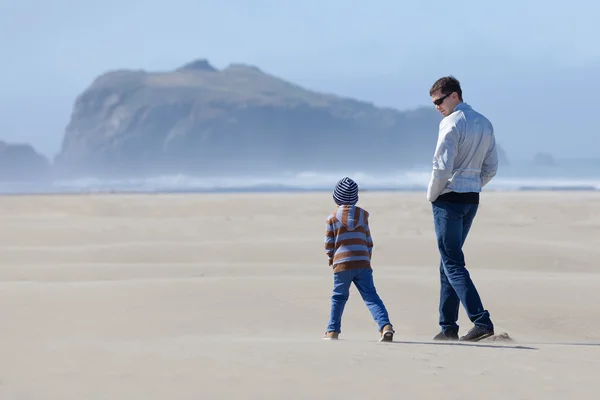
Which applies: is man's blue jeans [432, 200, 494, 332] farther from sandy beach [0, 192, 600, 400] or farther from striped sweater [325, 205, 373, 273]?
striped sweater [325, 205, 373, 273]

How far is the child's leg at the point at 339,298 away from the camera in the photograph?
20.2ft

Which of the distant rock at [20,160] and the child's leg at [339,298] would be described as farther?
the distant rock at [20,160]

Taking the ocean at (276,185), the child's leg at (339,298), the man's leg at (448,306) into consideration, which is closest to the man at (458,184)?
the man's leg at (448,306)

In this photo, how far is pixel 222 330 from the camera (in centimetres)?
685

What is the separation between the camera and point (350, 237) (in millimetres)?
6180

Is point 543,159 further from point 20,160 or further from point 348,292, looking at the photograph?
point 348,292

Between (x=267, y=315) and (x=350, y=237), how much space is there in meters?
1.67

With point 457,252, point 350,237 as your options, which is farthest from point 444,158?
point 350,237

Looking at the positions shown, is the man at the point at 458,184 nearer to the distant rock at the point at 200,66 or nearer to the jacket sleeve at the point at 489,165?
the jacket sleeve at the point at 489,165

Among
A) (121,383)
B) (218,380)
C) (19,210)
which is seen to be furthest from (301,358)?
(19,210)

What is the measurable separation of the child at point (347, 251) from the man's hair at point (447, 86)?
86 cm

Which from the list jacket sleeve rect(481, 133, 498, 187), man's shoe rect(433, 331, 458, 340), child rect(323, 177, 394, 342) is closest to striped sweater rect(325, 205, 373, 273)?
child rect(323, 177, 394, 342)

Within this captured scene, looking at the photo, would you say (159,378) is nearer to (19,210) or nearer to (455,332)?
(455,332)

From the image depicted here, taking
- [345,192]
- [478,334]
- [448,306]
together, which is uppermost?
[345,192]
